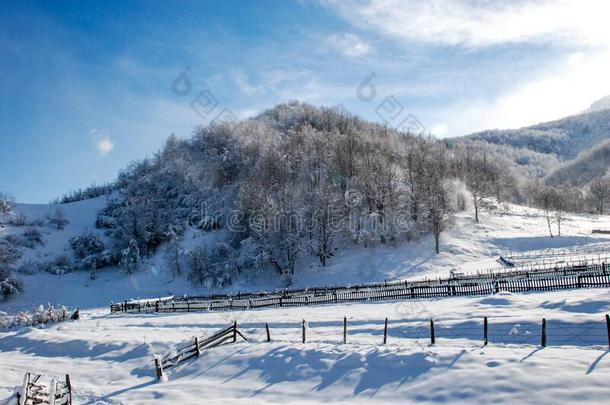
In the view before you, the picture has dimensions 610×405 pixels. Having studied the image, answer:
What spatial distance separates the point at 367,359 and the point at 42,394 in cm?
1345

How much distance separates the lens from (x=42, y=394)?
17797mm

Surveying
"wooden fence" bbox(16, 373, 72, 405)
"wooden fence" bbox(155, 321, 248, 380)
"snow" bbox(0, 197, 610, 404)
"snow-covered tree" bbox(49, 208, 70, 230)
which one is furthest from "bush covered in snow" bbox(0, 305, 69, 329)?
"snow-covered tree" bbox(49, 208, 70, 230)

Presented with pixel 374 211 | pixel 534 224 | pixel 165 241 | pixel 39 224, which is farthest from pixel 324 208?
pixel 39 224

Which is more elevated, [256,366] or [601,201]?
[601,201]

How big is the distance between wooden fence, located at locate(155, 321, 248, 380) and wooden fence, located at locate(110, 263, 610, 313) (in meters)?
13.0

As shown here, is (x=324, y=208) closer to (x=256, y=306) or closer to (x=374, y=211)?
(x=374, y=211)

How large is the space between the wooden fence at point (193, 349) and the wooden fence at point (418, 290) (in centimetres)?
1298

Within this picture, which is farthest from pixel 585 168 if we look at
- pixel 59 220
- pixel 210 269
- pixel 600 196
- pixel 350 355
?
pixel 350 355

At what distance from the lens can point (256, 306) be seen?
36750 mm

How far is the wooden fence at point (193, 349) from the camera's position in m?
20.1

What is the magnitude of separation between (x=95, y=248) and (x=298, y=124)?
50839 mm

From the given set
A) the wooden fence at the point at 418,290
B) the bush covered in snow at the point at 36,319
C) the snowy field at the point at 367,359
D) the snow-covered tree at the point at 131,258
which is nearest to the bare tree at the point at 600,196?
the wooden fence at the point at 418,290

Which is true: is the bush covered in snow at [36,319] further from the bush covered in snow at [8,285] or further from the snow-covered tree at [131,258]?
the snow-covered tree at [131,258]

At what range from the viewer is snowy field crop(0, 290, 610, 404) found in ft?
43.9
